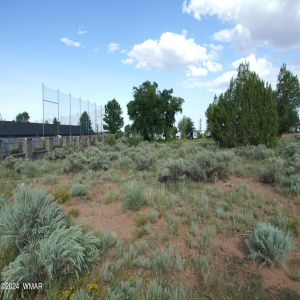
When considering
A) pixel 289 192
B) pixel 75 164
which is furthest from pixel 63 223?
pixel 75 164

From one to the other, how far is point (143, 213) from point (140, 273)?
6.12 ft

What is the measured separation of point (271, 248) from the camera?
287 centimetres

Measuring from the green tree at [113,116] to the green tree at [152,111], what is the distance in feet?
21.6

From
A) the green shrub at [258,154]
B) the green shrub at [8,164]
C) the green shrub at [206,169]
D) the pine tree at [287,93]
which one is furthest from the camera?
the pine tree at [287,93]

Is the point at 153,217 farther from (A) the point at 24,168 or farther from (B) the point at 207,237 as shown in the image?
(A) the point at 24,168

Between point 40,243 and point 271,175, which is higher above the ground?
point 271,175

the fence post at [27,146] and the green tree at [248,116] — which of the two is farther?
the fence post at [27,146]

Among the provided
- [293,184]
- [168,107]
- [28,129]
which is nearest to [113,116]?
[168,107]

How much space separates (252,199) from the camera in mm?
4934

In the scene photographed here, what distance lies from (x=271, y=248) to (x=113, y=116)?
178 ft

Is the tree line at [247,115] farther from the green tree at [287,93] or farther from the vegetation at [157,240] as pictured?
the green tree at [287,93]

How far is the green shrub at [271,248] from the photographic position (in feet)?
9.36

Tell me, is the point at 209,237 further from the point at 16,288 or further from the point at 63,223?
the point at 16,288

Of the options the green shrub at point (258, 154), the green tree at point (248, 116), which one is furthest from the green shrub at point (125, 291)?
the green tree at point (248, 116)
